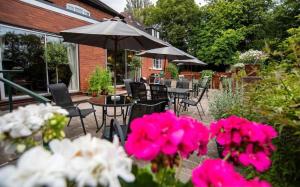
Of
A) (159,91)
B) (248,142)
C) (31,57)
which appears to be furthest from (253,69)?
(31,57)

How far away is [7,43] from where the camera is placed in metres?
6.30

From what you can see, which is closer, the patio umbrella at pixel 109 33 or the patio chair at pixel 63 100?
the patio umbrella at pixel 109 33

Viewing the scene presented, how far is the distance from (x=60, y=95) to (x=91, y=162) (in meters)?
4.30

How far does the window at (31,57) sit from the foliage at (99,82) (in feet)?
3.47

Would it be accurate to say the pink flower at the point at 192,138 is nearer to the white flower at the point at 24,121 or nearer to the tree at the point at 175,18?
the white flower at the point at 24,121

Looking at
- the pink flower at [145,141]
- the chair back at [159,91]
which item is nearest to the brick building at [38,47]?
the chair back at [159,91]

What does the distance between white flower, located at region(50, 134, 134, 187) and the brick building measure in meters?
6.62

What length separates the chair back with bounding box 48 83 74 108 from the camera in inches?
169

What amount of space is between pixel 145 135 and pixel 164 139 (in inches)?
3.0

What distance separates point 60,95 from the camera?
4.50 m

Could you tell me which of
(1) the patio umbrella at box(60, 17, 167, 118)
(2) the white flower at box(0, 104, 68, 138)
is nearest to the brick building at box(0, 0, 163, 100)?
(1) the patio umbrella at box(60, 17, 167, 118)

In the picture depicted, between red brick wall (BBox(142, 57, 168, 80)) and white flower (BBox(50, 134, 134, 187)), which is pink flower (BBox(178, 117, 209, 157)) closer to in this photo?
white flower (BBox(50, 134, 134, 187))

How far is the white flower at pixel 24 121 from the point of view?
71 cm

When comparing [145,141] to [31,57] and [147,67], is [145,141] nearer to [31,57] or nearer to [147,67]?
[31,57]
